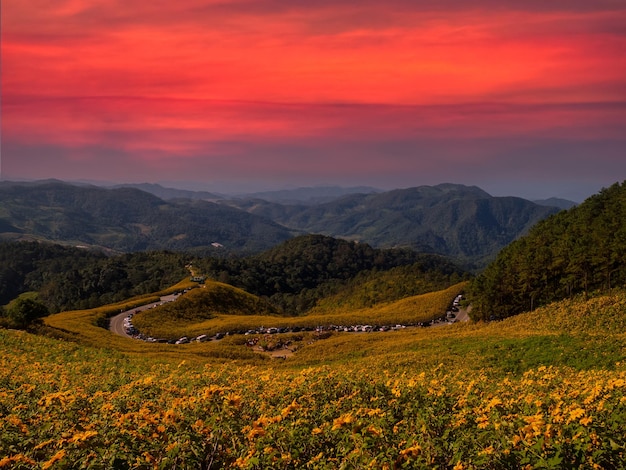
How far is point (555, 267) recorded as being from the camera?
73.0 m

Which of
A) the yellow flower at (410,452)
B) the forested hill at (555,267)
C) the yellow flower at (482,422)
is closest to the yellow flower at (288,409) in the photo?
the yellow flower at (410,452)

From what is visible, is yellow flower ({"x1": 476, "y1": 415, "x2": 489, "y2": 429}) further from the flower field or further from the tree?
the tree

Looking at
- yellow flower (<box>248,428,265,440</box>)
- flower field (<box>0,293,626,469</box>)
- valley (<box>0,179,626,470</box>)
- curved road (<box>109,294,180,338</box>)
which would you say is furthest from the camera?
curved road (<box>109,294,180,338</box>)

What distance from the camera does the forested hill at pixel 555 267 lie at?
64062 mm

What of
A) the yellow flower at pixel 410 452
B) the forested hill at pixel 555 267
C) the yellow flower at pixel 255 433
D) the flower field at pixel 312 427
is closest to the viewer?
the yellow flower at pixel 410 452

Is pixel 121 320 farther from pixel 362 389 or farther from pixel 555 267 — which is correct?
pixel 362 389

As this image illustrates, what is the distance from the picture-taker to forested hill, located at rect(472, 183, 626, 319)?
64062mm

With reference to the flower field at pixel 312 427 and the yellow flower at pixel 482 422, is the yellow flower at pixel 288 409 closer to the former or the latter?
the flower field at pixel 312 427

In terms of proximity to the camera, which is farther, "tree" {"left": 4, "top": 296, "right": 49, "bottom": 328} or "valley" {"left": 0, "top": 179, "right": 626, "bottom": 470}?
"tree" {"left": 4, "top": 296, "right": 49, "bottom": 328}

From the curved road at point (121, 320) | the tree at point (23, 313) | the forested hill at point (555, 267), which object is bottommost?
the curved road at point (121, 320)

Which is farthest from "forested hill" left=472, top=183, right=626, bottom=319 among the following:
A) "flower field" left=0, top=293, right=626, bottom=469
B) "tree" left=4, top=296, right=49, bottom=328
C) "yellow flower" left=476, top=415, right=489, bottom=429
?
"tree" left=4, top=296, right=49, bottom=328

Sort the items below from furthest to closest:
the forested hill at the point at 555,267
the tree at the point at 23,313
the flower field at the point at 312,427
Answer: the forested hill at the point at 555,267 < the tree at the point at 23,313 < the flower field at the point at 312,427

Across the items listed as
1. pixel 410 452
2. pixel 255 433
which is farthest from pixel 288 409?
pixel 410 452

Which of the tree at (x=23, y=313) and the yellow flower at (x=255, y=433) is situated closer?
the yellow flower at (x=255, y=433)
